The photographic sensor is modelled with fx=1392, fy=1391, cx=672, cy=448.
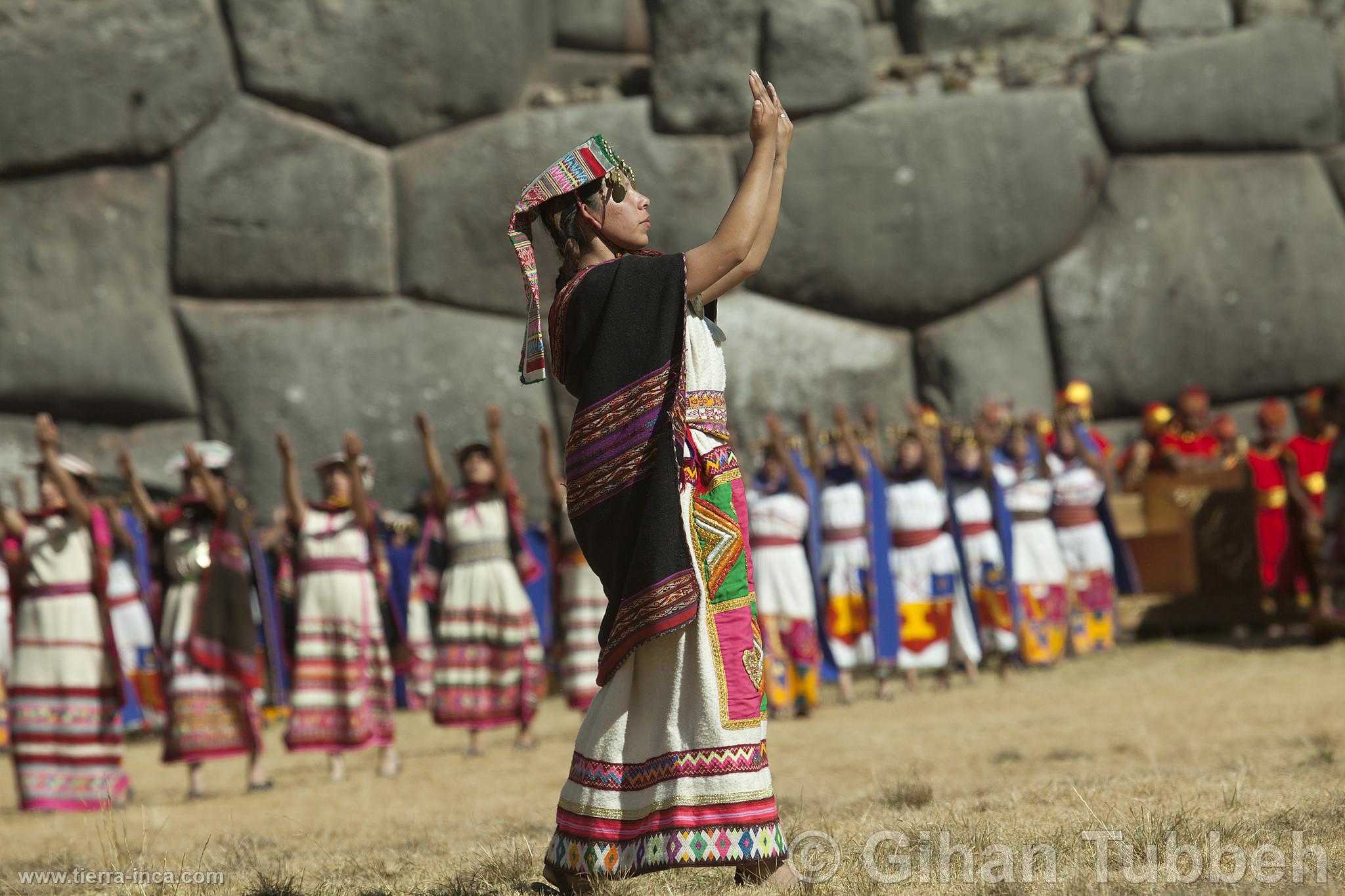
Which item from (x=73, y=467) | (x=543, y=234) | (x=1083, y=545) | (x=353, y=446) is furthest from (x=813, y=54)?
(x=73, y=467)

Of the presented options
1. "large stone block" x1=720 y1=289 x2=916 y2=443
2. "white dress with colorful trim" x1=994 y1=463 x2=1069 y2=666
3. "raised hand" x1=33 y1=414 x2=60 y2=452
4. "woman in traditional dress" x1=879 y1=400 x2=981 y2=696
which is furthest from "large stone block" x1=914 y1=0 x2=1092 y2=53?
"raised hand" x1=33 y1=414 x2=60 y2=452

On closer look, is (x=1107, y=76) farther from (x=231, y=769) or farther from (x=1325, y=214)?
(x=231, y=769)

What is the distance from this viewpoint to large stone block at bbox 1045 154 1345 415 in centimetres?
1269

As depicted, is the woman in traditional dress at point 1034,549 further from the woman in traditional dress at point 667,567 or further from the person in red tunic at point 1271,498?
the woman in traditional dress at point 667,567

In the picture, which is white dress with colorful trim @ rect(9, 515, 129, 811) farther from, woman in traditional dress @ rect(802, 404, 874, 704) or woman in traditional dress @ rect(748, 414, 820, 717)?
woman in traditional dress @ rect(802, 404, 874, 704)

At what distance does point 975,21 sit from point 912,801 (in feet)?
35.4

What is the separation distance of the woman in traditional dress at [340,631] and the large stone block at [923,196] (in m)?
5.58

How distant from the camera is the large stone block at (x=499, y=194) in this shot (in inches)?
478

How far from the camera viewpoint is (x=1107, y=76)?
42.0ft

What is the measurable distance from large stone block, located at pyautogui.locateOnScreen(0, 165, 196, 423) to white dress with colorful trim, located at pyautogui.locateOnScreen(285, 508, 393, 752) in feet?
15.0

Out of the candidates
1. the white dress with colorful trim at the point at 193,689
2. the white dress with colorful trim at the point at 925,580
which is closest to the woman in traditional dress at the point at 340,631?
the white dress with colorful trim at the point at 193,689

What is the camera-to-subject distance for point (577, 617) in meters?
9.40

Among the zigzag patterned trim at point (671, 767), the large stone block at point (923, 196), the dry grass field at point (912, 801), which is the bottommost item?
the dry grass field at point (912, 801)

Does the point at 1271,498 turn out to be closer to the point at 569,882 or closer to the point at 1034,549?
the point at 1034,549
